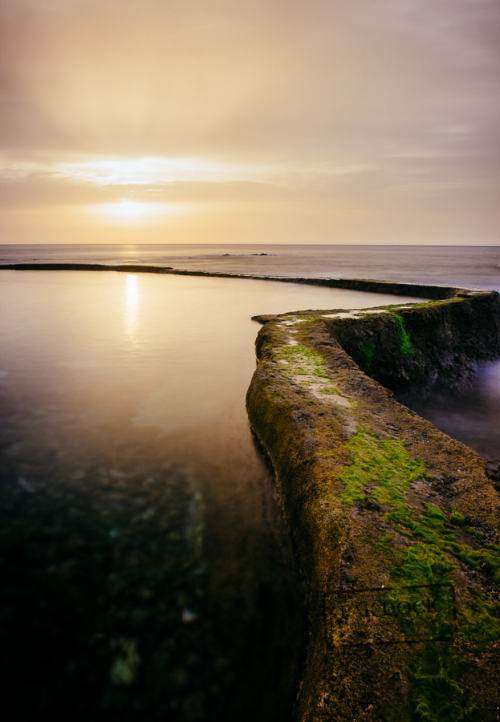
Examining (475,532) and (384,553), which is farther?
(475,532)

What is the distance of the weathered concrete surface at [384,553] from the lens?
2.66 metres

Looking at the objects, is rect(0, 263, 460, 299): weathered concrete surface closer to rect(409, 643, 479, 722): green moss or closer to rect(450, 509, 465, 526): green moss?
rect(450, 509, 465, 526): green moss

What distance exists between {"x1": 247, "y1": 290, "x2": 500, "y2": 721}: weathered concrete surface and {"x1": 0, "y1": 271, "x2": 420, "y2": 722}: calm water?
555 mm

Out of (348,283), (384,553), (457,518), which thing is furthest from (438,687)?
(348,283)

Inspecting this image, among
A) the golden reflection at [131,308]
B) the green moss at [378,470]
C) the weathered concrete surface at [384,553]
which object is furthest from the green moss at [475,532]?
the golden reflection at [131,308]

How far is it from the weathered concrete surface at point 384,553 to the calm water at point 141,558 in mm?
555

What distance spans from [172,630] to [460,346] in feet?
58.3

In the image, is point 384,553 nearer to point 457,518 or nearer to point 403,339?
→ point 457,518

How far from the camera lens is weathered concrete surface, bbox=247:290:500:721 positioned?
2660mm

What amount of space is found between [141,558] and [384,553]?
3142 mm

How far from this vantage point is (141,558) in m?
4.80

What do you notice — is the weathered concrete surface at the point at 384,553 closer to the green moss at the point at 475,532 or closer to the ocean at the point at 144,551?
the green moss at the point at 475,532

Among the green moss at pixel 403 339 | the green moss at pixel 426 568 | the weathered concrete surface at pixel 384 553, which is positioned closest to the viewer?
the green moss at pixel 426 568

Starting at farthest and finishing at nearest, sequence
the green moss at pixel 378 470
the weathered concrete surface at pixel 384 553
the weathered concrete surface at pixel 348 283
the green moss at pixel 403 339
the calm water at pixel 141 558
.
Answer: the weathered concrete surface at pixel 348 283 < the green moss at pixel 403 339 < the green moss at pixel 378 470 < the calm water at pixel 141 558 < the weathered concrete surface at pixel 384 553
